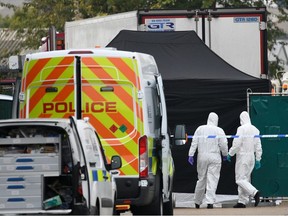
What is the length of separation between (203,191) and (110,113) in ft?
23.3

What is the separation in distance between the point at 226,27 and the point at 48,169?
11.9 meters

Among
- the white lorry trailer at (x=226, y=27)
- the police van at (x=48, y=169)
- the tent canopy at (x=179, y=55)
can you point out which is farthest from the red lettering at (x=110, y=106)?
the white lorry trailer at (x=226, y=27)

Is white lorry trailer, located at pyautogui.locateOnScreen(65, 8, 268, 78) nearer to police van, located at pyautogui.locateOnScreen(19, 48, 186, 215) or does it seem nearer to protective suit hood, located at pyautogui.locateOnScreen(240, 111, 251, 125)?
protective suit hood, located at pyautogui.locateOnScreen(240, 111, 251, 125)

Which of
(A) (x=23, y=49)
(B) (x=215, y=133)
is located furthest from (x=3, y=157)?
(A) (x=23, y=49)

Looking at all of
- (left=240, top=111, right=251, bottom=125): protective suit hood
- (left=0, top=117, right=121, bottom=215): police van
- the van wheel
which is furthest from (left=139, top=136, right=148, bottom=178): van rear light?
(left=240, top=111, right=251, bottom=125): protective suit hood

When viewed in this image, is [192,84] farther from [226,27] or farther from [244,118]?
[226,27]

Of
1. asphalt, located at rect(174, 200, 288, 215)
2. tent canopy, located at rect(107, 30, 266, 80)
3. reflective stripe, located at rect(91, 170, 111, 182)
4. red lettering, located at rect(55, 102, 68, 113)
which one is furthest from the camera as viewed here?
tent canopy, located at rect(107, 30, 266, 80)

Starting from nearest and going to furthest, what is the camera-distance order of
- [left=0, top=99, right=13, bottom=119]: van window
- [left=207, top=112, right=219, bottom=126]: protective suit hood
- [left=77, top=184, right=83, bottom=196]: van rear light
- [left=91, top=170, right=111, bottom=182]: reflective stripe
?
[left=77, top=184, right=83, bottom=196]: van rear light, [left=91, top=170, right=111, bottom=182]: reflective stripe, [left=207, top=112, right=219, bottom=126]: protective suit hood, [left=0, top=99, right=13, bottom=119]: van window

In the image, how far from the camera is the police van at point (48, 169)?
1398 cm

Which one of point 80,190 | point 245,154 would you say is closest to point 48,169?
point 80,190

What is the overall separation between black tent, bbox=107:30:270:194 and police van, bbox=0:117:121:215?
9824 millimetres

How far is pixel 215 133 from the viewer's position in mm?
23453

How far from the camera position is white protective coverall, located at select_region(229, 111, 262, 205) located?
78.1 ft

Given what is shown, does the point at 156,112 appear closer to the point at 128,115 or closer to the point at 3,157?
the point at 128,115
